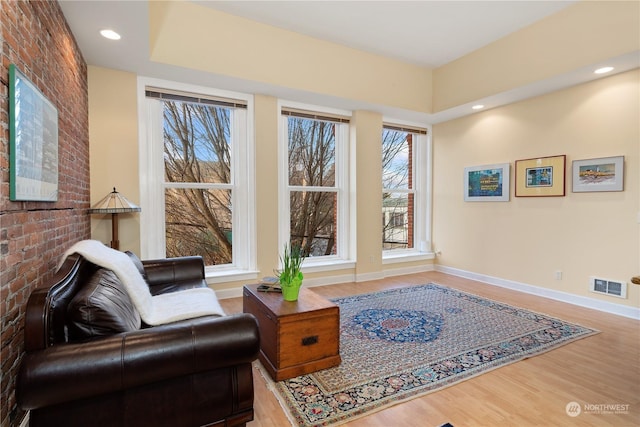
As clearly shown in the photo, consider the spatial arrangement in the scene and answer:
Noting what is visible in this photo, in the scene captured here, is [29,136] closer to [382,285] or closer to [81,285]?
[81,285]

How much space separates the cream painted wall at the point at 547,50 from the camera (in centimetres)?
304

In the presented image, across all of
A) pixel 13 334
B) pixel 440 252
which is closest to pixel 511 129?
pixel 440 252

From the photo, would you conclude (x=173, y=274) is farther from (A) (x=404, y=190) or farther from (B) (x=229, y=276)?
(A) (x=404, y=190)

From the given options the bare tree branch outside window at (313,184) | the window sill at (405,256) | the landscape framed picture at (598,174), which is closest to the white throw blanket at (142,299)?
the bare tree branch outside window at (313,184)

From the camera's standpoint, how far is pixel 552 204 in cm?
404

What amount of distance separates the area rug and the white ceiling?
2798 millimetres

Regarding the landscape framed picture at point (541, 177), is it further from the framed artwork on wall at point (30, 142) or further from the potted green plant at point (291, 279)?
the framed artwork on wall at point (30, 142)

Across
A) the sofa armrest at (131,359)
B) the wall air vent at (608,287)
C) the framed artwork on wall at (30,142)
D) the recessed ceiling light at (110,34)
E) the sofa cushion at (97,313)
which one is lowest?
the wall air vent at (608,287)

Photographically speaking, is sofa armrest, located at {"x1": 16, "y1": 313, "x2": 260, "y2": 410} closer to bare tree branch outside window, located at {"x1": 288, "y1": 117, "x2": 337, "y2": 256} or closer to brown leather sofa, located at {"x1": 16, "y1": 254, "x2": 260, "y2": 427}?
brown leather sofa, located at {"x1": 16, "y1": 254, "x2": 260, "y2": 427}

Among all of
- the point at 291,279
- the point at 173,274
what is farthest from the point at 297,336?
the point at 173,274

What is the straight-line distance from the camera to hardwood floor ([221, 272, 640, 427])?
1.78 metres

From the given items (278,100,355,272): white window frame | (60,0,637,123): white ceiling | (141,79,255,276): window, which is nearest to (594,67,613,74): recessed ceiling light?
(60,0,637,123): white ceiling
